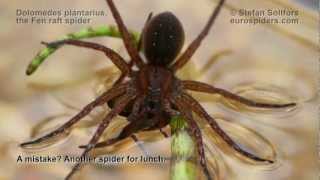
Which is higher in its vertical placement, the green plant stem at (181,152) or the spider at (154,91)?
the spider at (154,91)

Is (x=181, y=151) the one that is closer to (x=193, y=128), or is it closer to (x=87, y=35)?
(x=193, y=128)

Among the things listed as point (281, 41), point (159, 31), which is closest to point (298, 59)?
point (281, 41)

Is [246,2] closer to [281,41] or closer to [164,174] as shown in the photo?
[281,41]

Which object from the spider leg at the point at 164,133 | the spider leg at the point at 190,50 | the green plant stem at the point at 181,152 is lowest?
the green plant stem at the point at 181,152

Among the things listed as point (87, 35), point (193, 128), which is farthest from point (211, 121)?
→ point (87, 35)

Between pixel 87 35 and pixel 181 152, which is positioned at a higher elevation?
pixel 87 35
